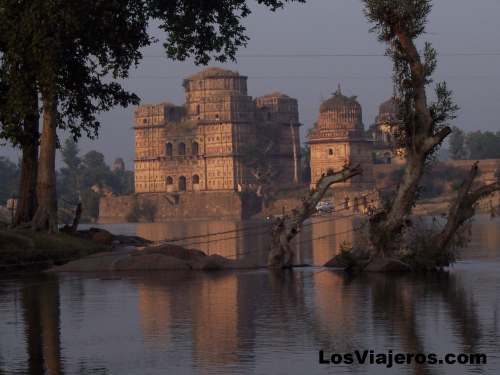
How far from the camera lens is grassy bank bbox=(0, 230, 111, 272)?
2100 cm

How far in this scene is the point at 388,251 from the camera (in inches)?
730

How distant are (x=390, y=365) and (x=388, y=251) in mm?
9235

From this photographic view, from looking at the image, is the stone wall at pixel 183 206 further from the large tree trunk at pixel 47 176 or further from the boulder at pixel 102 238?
the large tree trunk at pixel 47 176

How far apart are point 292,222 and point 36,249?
200 inches

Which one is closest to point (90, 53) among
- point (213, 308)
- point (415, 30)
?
point (415, 30)

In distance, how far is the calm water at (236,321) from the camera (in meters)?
9.69

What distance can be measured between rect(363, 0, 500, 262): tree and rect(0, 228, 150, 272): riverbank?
19.4 feet

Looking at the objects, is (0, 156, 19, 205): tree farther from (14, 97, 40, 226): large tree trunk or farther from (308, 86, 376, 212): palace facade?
(14, 97, 40, 226): large tree trunk

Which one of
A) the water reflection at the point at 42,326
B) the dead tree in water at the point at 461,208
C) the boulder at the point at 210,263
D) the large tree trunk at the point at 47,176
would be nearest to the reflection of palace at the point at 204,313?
the water reflection at the point at 42,326

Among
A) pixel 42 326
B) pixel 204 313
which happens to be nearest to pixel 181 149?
pixel 204 313

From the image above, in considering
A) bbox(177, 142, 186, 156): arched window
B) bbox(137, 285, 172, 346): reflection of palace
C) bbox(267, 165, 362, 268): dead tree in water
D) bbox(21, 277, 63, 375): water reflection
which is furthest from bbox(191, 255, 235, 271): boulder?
bbox(177, 142, 186, 156): arched window

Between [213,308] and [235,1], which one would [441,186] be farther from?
[213,308]

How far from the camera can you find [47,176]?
2509cm

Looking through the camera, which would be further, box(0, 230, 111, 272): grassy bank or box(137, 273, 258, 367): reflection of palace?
box(0, 230, 111, 272): grassy bank
